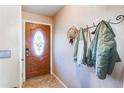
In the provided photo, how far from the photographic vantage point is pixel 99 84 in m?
1.09

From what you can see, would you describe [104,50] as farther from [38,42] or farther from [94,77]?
[38,42]

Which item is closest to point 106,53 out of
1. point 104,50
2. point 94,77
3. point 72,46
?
point 104,50

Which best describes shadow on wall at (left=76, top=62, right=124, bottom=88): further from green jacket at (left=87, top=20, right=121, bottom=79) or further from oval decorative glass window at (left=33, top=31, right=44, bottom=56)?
oval decorative glass window at (left=33, top=31, right=44, bottom=56)

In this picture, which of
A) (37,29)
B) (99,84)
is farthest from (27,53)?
(99,84)

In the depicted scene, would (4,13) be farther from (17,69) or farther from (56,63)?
(56,63)

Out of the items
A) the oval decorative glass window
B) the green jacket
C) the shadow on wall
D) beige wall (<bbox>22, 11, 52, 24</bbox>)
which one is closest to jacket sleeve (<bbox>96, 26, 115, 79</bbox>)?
the green jacket

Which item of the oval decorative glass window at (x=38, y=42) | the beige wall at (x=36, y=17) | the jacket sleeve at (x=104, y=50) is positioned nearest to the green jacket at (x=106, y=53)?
the jacket sleeve at (x=104, y=50)

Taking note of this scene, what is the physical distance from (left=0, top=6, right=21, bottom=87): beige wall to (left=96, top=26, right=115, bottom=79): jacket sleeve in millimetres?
716

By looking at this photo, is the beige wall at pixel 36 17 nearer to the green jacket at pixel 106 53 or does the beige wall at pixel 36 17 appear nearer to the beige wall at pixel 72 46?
the beige wall at pixel 72 46

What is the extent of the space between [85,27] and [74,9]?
330 millimetres

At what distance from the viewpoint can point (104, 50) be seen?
0.80 metres

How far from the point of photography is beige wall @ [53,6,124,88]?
872 mm

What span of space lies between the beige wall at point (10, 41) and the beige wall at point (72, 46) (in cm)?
64

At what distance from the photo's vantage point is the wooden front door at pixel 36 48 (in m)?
1.28
